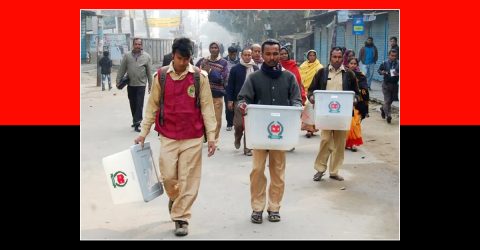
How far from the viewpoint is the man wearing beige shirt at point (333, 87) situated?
700 cm

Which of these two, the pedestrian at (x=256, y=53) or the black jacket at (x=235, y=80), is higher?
the pedestrian at (x=256, y=53)

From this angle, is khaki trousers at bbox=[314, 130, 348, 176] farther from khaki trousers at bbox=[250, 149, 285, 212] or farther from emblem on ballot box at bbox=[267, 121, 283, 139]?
emblem on ballot box at bbox=[267, 121, 283, 139]

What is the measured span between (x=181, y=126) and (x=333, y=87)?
2.47 meters

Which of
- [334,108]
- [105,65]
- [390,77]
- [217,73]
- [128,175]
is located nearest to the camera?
[128,175]

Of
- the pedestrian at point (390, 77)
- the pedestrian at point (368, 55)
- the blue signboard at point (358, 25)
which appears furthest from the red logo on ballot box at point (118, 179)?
the blue signboard at point (358, 25)

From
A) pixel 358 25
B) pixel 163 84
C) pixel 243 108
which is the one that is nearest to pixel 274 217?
pixel 243 108

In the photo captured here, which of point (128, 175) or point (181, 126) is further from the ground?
point (181, 126)

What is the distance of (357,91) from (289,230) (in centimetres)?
234

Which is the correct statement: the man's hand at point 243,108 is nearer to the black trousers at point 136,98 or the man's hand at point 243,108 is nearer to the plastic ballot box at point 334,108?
the plastic ballot box at point 334,108

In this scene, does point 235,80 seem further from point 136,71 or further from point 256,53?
point 136,71

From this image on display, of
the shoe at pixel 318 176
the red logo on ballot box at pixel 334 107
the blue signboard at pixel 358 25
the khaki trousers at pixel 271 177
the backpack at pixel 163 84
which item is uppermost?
the blue signboard at pixel 358 25

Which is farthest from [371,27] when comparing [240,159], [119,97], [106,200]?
[106,200]

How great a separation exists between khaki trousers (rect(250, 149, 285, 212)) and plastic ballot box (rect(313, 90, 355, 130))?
4.22 ft

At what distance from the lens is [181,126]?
515 cm
